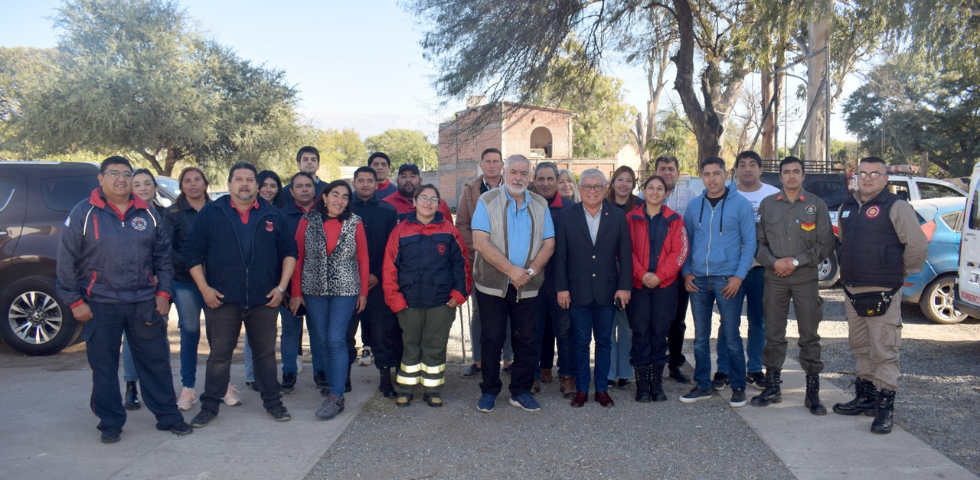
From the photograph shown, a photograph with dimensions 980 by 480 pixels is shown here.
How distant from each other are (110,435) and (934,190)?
42.7 ft

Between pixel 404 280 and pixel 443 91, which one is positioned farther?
pixel 443 91

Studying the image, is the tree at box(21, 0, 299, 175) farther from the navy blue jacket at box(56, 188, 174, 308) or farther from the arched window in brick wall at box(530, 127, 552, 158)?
the arched window in brick wall at box(530, 127, 552, 158)

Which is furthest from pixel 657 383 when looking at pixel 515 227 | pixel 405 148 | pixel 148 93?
pixel 405 148

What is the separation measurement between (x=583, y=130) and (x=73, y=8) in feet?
113

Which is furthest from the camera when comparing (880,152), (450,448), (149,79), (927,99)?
(880,152)

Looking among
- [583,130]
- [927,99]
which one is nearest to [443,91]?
[927,99]

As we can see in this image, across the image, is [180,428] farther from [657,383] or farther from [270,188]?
[657,383]

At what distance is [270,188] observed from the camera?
232 inches

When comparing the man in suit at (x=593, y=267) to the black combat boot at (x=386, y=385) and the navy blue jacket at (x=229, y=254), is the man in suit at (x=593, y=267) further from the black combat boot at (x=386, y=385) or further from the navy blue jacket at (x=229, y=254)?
the navy blue jacket at (x=229, y=254)

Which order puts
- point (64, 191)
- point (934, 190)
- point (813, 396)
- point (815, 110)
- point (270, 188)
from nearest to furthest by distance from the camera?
point (813, 396)
point (270, 188)
point (64, 191)
point (934, 190)
point (815, 110)

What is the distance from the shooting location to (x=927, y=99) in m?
35.3

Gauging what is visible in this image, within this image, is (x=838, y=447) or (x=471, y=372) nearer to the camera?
(x=838, y=447)

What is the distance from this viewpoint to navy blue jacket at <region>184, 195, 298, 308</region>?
15.4ft

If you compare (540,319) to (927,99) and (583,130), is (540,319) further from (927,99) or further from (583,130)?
(583,130)
